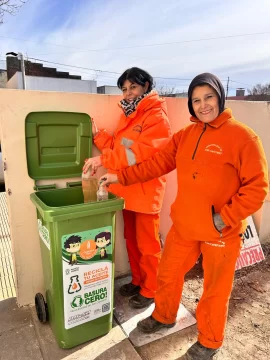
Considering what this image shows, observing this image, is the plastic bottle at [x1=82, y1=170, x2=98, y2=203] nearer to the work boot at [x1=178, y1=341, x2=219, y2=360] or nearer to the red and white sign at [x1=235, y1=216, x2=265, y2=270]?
the work boot at [x1=178, y1=341, x2=219, y2=360]

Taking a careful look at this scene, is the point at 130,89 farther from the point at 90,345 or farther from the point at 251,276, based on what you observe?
the point at 251,276

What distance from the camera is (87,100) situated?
2.37 m

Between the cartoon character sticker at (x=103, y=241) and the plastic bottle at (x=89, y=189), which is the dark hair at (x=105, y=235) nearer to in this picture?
the cartoon character sticker at (x=103, y=241)

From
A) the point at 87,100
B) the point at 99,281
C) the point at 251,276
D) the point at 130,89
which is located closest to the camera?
the point at 99,281

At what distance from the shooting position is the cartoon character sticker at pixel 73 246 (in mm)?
1796

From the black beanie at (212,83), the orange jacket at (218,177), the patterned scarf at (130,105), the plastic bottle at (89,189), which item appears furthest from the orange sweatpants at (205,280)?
the patterned scarf at (130,105)

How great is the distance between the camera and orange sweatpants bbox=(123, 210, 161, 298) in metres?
2.28

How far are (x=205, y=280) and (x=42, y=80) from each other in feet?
64.0

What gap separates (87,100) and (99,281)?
4.82ft

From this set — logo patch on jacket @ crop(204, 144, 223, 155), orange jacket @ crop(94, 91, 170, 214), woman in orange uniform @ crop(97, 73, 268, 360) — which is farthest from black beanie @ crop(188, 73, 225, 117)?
orange jacket @ crop(94, 91, 170, 214)

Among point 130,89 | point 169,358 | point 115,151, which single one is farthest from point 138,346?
point 130,89

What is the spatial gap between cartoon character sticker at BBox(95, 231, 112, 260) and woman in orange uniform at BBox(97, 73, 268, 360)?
1.39ft

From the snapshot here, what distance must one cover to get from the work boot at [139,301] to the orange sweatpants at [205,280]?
0.94 feet

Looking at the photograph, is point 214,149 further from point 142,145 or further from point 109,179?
point 109,179
